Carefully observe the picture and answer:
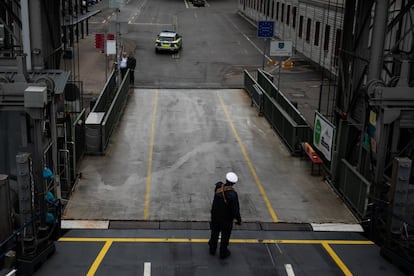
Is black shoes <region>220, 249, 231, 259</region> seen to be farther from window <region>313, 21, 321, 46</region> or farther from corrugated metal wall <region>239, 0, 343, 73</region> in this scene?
window <region>313, 21, 321, 46</region>

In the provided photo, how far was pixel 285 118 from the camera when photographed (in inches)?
768

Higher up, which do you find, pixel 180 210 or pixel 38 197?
pixel 38 197

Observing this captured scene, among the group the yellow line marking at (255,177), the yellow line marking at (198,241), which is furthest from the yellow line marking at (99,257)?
the yellow line marking at (255,177)

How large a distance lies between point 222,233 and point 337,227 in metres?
3.50

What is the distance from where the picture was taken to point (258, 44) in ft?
160

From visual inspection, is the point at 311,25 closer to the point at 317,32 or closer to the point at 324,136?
the point at 317,32

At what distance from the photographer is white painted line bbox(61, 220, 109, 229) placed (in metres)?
12.4

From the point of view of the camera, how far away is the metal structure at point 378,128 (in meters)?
11.2

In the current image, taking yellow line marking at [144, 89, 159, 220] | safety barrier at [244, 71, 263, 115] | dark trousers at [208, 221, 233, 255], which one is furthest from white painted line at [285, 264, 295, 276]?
safety barrier at [244, 71, 263, 115]

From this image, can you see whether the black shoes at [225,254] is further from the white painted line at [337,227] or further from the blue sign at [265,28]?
the blue sign at [265,28]

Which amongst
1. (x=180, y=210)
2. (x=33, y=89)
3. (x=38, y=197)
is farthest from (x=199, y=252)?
(x=33, y=89)

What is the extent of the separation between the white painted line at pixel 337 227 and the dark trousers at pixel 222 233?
113 inches

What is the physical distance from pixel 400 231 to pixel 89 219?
278 inches

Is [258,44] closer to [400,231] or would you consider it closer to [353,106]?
[353,106]
